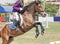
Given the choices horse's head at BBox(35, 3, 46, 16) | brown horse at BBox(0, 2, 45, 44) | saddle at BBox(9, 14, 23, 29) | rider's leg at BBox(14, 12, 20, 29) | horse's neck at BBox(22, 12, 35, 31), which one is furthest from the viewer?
rider's leg at BBox(14, 12, 20, 29)

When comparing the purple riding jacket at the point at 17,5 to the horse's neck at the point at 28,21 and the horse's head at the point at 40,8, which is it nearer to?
the horse's neck at the point at 28,21

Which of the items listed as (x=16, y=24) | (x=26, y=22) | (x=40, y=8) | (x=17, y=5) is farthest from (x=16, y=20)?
(x=40, y=8)

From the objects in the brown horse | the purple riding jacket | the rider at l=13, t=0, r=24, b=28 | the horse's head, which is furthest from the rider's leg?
the horse's head

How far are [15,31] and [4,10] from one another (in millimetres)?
24091

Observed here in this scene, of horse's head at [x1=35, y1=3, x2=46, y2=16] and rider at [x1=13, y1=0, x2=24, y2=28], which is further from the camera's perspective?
rider at [x1=13, y1=0, x2=24, y2=28]

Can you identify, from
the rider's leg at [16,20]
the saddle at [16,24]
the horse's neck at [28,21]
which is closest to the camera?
the horse's neck at [28,21]

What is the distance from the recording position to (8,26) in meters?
10.4

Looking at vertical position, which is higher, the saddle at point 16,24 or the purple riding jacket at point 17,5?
the purple riding jacket at point 17,5

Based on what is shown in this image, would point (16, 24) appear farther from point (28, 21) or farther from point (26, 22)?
point (28, 21)

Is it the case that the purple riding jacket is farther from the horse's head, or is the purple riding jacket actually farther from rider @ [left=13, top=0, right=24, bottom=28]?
the horse's head

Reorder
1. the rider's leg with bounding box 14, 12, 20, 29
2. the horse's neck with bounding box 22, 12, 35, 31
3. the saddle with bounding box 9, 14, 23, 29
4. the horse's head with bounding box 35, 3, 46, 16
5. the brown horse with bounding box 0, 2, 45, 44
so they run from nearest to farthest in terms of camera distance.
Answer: the horse's head with bounding box 35, 3, 46, 16
the brown horse with bounding box 0, 2, 45, 44
the horse's neck with bounding box 22, 12, 35, 31
the saddle with bounding box 9, 14, 23, 29
the rider's leg with bounding box 14, 12, 20, 29

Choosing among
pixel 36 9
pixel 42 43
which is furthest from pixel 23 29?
pixel 42 43

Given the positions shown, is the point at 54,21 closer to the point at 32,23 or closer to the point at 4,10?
the point at 4,10

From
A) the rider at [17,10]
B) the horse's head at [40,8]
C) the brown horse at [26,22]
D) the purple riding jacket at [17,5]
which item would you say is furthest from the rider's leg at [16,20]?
the horse's head at [40,8]
